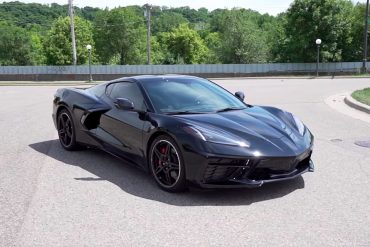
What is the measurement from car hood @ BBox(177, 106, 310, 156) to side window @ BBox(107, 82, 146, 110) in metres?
0.81

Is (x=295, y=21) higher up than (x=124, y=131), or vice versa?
(x=295, y=21)

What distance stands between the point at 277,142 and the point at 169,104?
1456 millimetres

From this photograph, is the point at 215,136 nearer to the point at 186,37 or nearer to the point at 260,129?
the point at 260,129

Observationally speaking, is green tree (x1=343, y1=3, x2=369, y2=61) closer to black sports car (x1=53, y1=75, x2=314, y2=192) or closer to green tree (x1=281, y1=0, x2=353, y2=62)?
green tree (x1=281, y1=0, x2=353, y2=62)

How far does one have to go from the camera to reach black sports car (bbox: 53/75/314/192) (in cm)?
466

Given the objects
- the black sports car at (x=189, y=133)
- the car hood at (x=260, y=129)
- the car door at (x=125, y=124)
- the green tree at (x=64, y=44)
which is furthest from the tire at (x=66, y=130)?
the green tree at (x=64, y=44)

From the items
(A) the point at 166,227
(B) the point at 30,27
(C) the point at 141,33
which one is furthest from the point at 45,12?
(A) the point at 166,227

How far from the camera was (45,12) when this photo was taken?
101m

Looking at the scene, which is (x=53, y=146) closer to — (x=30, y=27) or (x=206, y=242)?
(x=206, y=242)

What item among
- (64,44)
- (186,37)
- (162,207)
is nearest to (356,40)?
(186,37)

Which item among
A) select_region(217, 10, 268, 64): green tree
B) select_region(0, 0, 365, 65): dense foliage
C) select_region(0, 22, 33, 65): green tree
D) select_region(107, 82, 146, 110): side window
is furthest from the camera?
select_region(0, 22, 33, 65): green tree

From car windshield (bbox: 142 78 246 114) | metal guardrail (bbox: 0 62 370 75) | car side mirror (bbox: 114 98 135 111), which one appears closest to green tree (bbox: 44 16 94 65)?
metal guardrail (bbox: 0 62 370 75)

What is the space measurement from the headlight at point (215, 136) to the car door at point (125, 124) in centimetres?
90

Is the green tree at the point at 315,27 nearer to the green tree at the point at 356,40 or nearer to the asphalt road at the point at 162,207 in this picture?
the green tree at the point at 356,40
